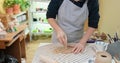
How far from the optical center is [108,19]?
197 centimetres

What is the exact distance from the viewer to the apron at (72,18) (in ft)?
4.35

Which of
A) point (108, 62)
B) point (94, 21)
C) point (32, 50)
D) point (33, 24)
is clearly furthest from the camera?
point (33, 24)

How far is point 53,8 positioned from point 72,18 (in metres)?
0.16

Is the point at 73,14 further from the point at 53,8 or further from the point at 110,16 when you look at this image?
the point at 110,16

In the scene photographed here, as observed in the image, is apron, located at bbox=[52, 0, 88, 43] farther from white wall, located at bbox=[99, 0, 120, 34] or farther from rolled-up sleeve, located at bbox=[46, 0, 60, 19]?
white wall, located at bbox=[99, 0, 120, 34]

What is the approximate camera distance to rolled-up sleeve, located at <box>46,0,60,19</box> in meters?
1.31

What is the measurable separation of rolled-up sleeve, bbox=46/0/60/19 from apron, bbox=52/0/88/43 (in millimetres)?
33

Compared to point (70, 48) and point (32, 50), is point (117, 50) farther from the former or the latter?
point (32, 50)

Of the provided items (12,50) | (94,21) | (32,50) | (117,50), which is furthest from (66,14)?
(32,50)

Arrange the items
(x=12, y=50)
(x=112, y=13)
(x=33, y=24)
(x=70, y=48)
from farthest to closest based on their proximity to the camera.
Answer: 1. (x=33, y=24)
2. (x=12, y=50)
3. (x=112, y=13)
4. (x=70, y=48)

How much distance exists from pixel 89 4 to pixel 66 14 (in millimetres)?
180

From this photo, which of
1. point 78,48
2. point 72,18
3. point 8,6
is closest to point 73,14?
point 72,18

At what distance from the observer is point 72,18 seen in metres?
1.34

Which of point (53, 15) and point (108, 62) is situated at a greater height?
point (53, 15)
